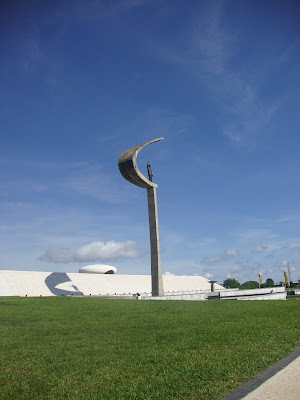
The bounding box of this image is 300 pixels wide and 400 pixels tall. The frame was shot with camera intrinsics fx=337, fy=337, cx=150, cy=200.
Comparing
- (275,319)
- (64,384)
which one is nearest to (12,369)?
(64,384)

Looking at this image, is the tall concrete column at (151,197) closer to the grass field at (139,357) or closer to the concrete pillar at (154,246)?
the concrete pillar at (154,246)

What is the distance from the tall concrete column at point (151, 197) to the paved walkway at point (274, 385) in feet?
78.9

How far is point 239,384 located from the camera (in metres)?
4.34

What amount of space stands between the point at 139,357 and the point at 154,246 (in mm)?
23770

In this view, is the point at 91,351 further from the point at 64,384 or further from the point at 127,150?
the point at 127,150

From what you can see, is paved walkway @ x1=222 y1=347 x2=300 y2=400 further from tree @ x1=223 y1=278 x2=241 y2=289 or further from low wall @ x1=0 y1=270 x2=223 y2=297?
tree @ x1=223 y1=278 x2=241 y2=289

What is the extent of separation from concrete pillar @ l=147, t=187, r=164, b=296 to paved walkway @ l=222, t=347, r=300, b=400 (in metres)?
24.1

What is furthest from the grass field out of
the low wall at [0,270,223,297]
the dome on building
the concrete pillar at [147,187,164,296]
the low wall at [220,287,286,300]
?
the dome on building

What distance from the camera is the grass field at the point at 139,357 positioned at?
4.27 metres

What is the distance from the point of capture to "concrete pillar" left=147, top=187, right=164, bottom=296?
28.9 metres

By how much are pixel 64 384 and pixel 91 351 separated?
6.27 feet

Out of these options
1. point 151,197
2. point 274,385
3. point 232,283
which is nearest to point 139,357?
point 274,385

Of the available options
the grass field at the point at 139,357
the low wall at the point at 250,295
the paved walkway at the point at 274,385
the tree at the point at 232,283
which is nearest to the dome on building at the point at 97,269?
the low wall at the point at 250,295

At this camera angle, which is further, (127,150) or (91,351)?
(127,150)
